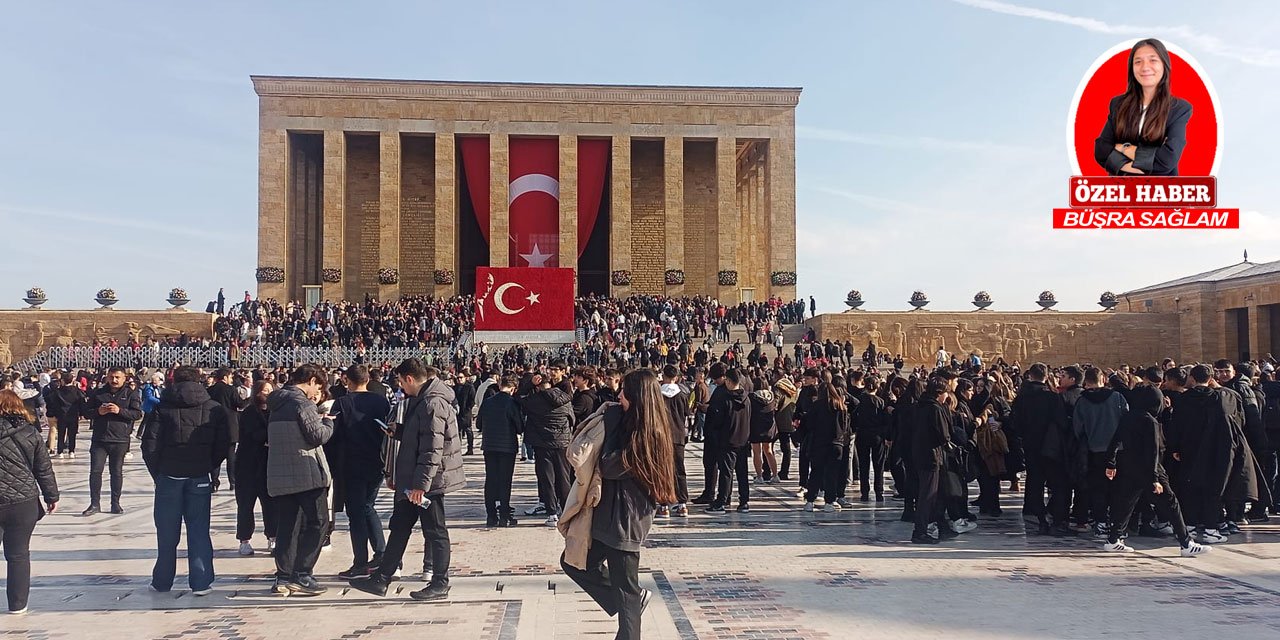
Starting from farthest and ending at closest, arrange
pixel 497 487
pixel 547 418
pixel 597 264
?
pixel 597 264 < pixel 547 418 < pixel 497 487

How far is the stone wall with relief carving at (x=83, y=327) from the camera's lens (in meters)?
30.2

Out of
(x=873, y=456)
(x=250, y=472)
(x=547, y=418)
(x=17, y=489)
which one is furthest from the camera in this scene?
(x=873, y=456)

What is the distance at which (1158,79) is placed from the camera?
10.4m

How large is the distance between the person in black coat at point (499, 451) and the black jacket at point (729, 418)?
2.03 m

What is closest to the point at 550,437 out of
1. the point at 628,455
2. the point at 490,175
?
the point at 628,455

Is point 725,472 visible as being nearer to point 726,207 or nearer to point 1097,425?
point 1097,425

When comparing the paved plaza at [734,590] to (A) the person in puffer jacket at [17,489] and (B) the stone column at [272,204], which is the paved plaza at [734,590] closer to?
(A) the person in puffer jacket at [17,489]

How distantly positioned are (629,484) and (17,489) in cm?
390

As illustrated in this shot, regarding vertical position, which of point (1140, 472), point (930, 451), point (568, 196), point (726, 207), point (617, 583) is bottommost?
point (617, 583)

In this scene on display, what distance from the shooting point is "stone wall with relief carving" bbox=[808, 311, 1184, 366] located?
31.6 meters

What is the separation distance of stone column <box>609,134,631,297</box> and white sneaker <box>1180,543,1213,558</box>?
30.6 metres

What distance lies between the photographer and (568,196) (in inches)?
1467

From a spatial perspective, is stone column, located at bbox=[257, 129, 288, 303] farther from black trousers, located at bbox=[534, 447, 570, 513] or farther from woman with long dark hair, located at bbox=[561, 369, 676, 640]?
woman with long dark hair, located at bbox=[561, 369, 676, 640]

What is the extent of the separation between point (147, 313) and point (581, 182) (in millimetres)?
17017
